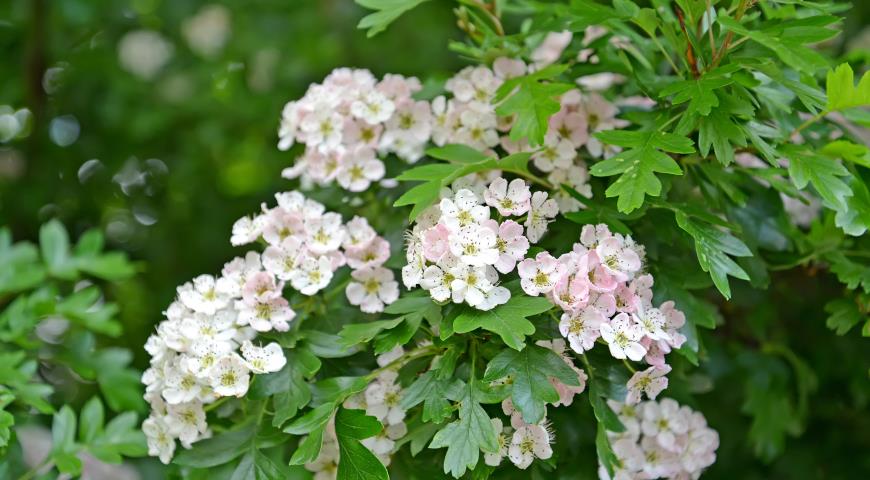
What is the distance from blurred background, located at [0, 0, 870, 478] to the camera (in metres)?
1.70

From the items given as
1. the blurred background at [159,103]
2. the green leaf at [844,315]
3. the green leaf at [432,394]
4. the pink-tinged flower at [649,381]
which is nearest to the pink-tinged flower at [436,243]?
the green leaf at [432,394]

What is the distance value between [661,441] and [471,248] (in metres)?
0.30

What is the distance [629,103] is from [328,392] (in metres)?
0.54

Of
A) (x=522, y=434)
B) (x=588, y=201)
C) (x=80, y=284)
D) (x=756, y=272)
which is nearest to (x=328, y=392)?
(x=522, y=434)

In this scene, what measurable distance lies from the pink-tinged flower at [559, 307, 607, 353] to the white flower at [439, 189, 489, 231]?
0.38ft

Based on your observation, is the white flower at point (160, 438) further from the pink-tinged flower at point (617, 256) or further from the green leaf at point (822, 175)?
the green leaf at point (822, 175)

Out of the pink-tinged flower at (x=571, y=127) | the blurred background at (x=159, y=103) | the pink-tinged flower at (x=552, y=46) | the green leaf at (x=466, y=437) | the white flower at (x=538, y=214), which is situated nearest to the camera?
the green leaf at (x=466, y=437)

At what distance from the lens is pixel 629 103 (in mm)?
1107

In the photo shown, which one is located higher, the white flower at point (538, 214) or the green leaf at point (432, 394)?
the white flower at point (538, 214)

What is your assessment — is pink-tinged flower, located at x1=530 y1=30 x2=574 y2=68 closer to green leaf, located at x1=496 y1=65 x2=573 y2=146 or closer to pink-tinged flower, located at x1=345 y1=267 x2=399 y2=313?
green leaf, located at x1=496 y1=65 x2=573 y2=146

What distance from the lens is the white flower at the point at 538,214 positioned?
2.72 feet

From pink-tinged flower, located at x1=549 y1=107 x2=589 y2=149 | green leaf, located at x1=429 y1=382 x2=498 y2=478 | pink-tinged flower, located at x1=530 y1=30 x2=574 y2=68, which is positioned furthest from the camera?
pink-tinged flower, located at x1=530 y1=30 x2=574 y2=68

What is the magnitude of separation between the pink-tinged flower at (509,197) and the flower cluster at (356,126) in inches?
8.3

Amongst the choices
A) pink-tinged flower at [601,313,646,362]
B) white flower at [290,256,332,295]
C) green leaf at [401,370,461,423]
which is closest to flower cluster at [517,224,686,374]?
pink-tinged flower at [601,313,646,362]
